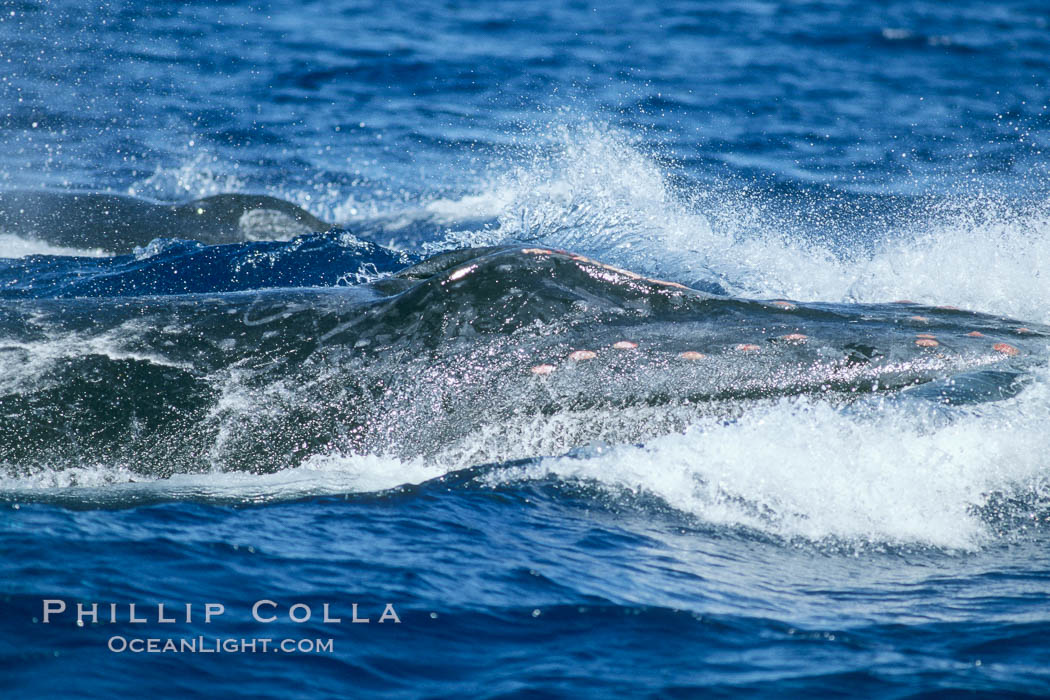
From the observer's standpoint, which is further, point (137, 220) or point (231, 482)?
point (137, 220)

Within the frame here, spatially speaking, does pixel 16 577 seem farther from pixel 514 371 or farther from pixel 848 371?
pixel 848 371

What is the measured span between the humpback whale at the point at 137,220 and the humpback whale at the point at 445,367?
19.0 ft

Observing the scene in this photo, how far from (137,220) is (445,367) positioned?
785 centimetres

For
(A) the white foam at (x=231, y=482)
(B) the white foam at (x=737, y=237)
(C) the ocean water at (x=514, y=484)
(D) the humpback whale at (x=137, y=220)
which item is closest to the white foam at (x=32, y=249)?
(D) the humpback whale at (x=137, y=220)

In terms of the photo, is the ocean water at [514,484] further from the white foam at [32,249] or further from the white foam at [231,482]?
the white foam at [32,249]

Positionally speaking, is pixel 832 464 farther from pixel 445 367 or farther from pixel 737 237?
pixel 737 237

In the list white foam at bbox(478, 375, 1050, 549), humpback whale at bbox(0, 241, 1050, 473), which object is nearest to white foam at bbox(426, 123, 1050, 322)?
white foam at bbox(478, 375, 1050, 549)

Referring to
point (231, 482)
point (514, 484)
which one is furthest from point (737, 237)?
point (231, 482)

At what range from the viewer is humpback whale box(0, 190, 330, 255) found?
12523 millimetres

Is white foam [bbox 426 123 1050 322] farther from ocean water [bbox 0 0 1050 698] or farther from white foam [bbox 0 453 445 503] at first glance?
white foam [bbox 0 453 445 503]

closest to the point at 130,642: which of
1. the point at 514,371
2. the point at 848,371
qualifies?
the point at 514,371

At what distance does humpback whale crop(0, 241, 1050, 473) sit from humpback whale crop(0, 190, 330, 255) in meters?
5.79

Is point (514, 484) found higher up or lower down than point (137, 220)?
lower down

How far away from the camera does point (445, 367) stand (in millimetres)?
6449
